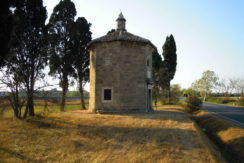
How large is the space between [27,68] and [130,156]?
38.6 ft

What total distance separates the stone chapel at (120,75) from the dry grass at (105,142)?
3.54 m

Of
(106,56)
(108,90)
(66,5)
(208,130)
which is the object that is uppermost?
(66,5)

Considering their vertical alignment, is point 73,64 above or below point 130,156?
above

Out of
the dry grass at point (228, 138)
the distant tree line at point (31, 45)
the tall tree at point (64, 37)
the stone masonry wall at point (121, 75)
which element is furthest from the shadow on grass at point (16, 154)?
the tall tree at point (64, 37)

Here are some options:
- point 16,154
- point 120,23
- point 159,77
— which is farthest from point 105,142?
point 159,77

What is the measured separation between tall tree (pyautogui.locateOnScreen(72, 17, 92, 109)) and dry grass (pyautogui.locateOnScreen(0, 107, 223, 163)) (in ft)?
38.5

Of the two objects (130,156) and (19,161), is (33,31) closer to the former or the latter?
(19,161)

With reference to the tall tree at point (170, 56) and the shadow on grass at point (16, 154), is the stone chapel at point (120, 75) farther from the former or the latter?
the tall tree at point (170, 56)

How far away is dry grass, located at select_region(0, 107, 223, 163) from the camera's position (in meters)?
7.70

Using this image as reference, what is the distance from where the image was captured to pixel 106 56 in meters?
16.7

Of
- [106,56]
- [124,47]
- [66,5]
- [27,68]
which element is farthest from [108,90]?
[66,5]

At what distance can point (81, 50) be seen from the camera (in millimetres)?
23609

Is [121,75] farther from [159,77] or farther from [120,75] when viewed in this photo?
[159,77]

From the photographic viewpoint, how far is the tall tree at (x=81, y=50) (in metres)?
23.1
